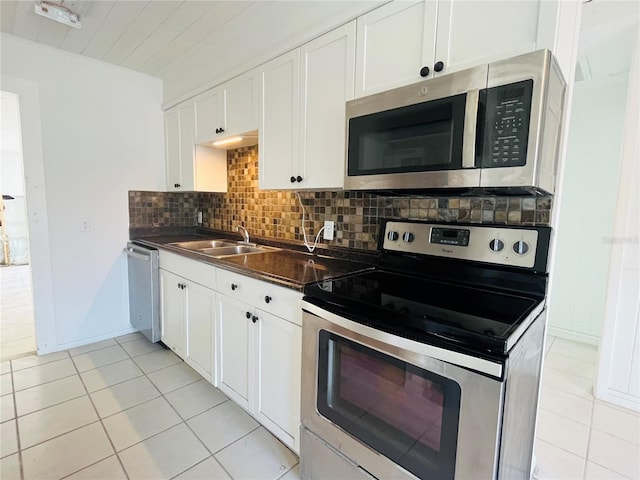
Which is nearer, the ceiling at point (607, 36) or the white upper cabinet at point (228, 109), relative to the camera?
the ceiling at point (607, 36)

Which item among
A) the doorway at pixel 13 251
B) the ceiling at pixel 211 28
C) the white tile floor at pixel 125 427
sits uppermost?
the ceiling at pixel 211 28

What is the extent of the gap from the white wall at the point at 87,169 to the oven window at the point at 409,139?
2322 mm

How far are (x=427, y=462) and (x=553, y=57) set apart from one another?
126 cm

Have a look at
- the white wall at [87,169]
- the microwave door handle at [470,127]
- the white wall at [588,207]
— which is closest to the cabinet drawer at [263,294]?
the microwave door handle at [470,127]

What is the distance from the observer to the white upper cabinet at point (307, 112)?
153 centimetres

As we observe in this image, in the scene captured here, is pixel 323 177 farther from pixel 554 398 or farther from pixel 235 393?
pixel 554 398

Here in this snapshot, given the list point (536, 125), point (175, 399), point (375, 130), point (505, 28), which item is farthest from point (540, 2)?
point (175, 399)

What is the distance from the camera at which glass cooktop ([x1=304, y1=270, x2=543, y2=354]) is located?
87cm

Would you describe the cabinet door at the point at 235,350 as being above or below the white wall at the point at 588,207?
below

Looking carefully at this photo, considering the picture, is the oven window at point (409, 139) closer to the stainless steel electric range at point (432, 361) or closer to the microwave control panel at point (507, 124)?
the microwave control panel at point (507, 124)

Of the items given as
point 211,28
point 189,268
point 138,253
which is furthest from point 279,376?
point 211,28

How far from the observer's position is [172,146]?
2.87m

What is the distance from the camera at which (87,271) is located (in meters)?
2.66

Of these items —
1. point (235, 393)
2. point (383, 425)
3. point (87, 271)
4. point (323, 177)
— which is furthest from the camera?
point (87, 271)
